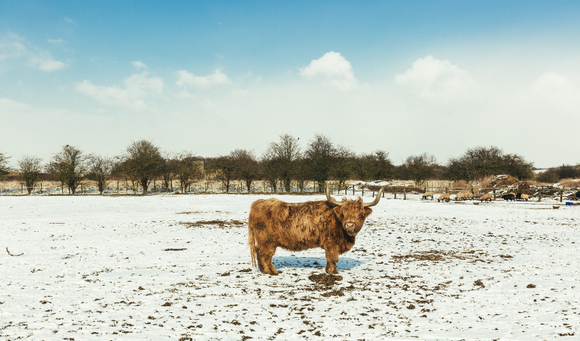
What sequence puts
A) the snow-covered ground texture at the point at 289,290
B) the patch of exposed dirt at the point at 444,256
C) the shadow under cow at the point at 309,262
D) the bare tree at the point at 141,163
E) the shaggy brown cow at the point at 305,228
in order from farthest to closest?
1. the bare tree at the point at 141,163
2. the patch of exposed dirt at the point at 444,256
3. the shadow under cow at the point at 309,262
4. the shaggy brown cow at the point at 305,228
5. the snow-covered ground texture at the point at 289,290

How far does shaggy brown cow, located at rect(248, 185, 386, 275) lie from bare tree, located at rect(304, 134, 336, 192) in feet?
121

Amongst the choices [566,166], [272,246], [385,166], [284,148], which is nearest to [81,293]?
[272,246]

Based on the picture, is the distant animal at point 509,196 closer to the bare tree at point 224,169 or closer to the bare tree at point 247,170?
the bare tree at point 247,170

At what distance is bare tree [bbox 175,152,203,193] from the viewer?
153ft

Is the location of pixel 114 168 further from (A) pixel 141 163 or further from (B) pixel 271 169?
(B) pixel 271 169

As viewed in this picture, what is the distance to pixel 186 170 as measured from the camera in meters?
46.4

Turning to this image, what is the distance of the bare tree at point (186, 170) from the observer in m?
46.5

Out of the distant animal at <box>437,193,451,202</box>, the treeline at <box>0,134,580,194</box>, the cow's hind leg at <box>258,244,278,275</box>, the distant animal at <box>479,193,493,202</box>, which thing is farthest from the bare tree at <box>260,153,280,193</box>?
the cow's hind leg at <box>258,244,278,275</box>

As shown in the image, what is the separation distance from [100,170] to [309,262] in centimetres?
4800

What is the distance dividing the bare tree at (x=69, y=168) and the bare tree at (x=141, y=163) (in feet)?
24.1

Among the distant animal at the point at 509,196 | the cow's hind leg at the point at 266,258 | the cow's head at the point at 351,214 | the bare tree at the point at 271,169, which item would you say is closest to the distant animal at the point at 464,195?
the distant animal at the point at 509,196

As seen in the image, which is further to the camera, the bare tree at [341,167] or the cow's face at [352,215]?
the bare tree at [341,167]

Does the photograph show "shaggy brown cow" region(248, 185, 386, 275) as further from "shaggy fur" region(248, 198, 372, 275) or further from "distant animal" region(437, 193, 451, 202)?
"distant animal" region(437, 193, 451, 202)

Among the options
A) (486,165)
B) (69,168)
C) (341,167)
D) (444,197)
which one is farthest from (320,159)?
(69,168)
